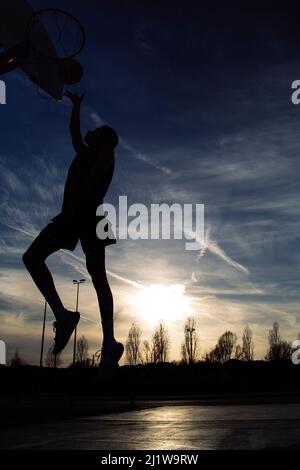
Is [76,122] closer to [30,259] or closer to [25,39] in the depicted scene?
[30,259]

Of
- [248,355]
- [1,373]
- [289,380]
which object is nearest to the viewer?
[289,380]

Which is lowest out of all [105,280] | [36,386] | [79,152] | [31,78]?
[36,386]

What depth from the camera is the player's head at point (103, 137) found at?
4133 mm

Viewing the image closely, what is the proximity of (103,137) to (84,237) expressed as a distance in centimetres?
94

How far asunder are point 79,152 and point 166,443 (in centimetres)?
264

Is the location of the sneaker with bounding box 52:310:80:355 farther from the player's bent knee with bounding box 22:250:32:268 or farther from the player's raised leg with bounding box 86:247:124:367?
the player's bent knee with bounding box 22:250:32:268

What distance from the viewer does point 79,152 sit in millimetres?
4246

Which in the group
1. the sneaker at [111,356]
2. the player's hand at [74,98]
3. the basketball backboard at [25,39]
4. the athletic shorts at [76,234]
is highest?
the basketball backboard at [25,39]

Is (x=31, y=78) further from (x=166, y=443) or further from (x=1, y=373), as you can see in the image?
(x=1, y=373)

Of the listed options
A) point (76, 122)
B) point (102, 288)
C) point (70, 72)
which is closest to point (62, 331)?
point (102, 288)

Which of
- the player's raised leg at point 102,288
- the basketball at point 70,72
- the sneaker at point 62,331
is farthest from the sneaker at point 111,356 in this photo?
the basketball at point 70,72

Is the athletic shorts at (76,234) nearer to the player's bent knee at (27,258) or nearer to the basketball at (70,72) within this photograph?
the player's bent knee at (27,258)

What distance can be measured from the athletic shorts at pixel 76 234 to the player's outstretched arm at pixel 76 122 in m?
0.78
